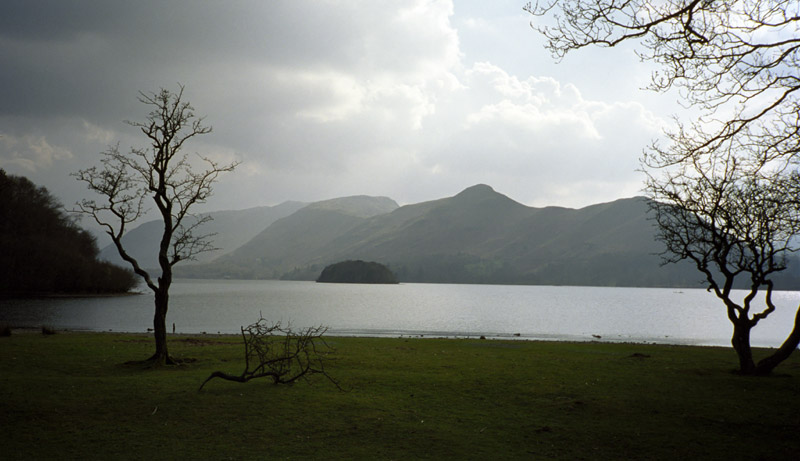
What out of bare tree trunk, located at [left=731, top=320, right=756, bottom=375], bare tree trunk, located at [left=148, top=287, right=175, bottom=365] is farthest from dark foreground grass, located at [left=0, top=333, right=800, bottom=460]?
bare tree trunk, located at [left=148, top=287, right=175, bottom=365]

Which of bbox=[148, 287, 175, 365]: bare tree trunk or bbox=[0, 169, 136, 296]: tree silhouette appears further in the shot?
bbox=[0, 169, 136, 296]: tree silhouette

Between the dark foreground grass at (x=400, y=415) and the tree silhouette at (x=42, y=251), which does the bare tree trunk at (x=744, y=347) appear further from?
the tree silhouette at (x=42, y=251)

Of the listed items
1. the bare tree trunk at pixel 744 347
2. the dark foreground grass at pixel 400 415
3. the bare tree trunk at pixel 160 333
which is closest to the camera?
the dark foreground grass at pixel 400 415

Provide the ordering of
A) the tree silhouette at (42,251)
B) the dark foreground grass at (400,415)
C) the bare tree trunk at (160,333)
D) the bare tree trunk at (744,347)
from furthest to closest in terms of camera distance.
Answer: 1. the tree silhouette at (42,251)
2. the bare tree trunk at (160,333)
3. the bare tree trunk at (744,347)
4. the dark foreground grass at (400,415)

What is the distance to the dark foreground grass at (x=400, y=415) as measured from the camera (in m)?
10.5

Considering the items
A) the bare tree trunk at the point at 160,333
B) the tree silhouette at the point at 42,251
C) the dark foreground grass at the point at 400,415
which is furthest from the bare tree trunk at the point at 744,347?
the tree silhouette at the point at 42,251

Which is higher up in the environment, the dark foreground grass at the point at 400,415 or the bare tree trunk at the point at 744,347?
the bare tree trunk at the point at 744,347

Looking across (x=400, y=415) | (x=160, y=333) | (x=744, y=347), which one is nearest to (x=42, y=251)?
(x=160, y=333)

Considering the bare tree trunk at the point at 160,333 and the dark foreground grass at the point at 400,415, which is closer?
the dark foreground grass at the point at 400,415

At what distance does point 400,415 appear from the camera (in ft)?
42.6

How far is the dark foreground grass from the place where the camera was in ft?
34.4

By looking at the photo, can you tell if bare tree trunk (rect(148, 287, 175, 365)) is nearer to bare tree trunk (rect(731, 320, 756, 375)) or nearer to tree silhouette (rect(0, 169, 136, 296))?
bare tree trunk (rect(731, 320, 756, 375))

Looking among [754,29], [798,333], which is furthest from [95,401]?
[798,333]

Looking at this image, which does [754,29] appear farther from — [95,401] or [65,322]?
[65,322]
